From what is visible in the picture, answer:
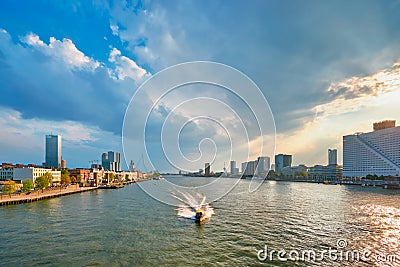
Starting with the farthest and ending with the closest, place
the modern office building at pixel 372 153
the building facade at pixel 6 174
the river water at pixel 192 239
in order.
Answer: the modern office building at pixel 372 153, the building facade at pixel 6 174, the river water at pixel 192 239

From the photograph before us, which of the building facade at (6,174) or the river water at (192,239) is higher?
the river water at (192,239)

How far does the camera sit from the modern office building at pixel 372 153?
443ft

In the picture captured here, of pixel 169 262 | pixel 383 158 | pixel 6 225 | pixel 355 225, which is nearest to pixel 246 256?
pixel 169 262

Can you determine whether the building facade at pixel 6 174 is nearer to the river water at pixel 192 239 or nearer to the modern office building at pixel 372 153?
the river water at pixel 192 239

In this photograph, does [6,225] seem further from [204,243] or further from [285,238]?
[285,238]

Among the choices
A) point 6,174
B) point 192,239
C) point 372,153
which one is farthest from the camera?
point 372,153

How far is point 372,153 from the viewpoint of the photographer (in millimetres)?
148625

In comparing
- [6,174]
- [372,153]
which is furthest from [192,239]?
[372,153]

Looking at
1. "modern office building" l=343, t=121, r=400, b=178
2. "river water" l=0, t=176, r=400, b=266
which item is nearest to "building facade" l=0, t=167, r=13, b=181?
"river water" l=0, t=176, r=400, b=266

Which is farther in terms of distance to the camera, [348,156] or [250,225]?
[348,156]

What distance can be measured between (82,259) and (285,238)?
687 inches

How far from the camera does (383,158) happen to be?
140m

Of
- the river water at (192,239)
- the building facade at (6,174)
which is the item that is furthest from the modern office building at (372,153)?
the building facade at (6,174)

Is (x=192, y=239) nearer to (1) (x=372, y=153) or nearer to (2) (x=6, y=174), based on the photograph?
(2) (x=6, y=174)
